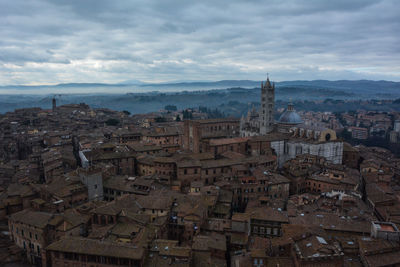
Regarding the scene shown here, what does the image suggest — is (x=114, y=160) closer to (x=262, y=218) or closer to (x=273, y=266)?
(x=262, y=218)

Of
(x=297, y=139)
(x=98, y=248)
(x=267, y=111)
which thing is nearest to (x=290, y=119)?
(x=267, y=111)

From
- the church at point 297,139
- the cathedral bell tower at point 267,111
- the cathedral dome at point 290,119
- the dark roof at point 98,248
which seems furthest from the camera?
the cathedral bell tower at point 267,111

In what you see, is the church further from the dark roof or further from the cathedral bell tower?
the dark roof

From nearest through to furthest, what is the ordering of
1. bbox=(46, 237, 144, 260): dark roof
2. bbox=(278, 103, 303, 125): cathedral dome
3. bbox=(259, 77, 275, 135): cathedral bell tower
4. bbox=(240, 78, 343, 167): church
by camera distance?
1. bbox=(46, 237, 144, 260): dark roof
2. bbox=(240, 78, 343, 167): church
3. bbox=(278, 103, 303, 125): cathedral dome
4. bbox=(259, 77, 275, 135): cathedral bell tower

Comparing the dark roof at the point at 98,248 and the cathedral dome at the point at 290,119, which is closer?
the dark roof at the point at 98,248

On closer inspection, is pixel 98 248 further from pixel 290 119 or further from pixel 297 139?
pixel 290 119

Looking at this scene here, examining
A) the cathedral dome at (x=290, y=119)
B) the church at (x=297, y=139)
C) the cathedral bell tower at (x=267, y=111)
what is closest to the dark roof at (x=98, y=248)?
the church at (x=297, y=139)

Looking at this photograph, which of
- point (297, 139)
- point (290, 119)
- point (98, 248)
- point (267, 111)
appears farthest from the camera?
point (267, 111)

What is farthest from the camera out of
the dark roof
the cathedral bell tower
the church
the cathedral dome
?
the cathedral bell tower

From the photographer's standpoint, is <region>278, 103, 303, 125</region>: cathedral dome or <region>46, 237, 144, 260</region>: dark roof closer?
<region>46, 237, 144, 260</region>: dark roof

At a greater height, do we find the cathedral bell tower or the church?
the cathedral bell tower

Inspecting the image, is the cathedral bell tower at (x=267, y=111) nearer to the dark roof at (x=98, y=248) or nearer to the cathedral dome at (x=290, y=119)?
the cathedral dome at (x=290, y=119)

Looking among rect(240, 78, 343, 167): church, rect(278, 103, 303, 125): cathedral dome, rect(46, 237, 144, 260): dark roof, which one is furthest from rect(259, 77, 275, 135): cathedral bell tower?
rect(46, 237, 144, 260): dark roof

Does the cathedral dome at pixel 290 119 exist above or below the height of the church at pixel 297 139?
above
